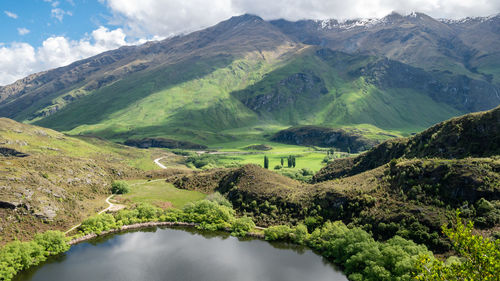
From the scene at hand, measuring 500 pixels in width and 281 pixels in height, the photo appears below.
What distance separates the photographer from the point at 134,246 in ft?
323

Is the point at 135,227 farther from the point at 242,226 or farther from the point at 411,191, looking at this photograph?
the point at 411,191

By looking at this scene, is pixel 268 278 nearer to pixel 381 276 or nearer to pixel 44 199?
pixel 381 276

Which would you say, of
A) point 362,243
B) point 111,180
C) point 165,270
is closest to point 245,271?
point 165,270

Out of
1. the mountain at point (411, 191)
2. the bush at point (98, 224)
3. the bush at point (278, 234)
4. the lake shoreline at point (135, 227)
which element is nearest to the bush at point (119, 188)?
the bush at point (98, 224)

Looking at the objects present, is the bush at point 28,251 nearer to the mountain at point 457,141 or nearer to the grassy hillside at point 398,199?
A: the grassy hillside at point 398,199

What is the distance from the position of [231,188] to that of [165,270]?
63.5 m

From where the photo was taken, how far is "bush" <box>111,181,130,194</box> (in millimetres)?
146625

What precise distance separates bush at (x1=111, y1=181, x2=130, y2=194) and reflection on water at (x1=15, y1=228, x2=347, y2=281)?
44369 millimetres

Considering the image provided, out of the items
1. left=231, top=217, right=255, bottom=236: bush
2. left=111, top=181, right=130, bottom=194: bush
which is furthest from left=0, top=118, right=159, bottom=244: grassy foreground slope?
left=231, top=217, right=255, bottom=236: bush

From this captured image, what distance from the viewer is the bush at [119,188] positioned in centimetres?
14662

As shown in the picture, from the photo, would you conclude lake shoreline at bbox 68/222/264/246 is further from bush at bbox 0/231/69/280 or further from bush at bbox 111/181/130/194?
bush at bbox 111/181/130/194

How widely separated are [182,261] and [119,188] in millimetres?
72633

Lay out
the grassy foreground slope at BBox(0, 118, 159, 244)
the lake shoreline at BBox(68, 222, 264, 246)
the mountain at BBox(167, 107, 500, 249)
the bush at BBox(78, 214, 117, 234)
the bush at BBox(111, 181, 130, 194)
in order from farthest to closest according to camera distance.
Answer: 1. the bush at BBox(111, 181, 130, 194)
2. the bush at BBox(78, 214, 117, 234)
3. the lake shoreline at BBox(68, 222, 264, 246)
4. the grassy foreground slope at BBox(0, 118, 159, 244)
5. the mountain at BBox(167, 107, 500, 249)

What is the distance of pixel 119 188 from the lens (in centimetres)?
14700
